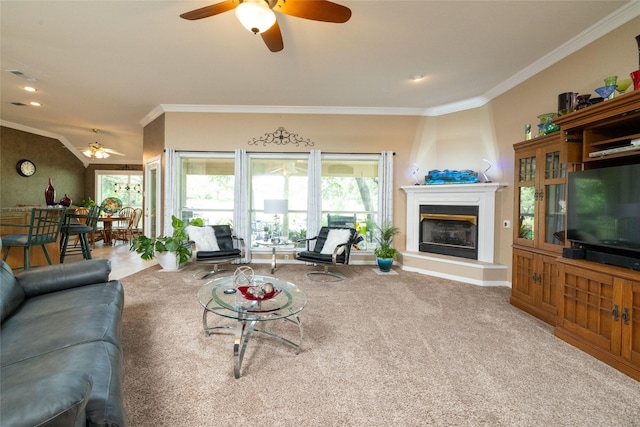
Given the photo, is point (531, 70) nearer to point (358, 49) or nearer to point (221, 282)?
point (358, 49)

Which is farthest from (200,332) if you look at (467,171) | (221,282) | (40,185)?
(40,185)

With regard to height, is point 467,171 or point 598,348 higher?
point 467,171

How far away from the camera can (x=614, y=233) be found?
2.28 meters

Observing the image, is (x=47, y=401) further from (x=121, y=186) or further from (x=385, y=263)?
(x=121, y=186)

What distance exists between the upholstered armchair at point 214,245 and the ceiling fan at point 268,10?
3124mm

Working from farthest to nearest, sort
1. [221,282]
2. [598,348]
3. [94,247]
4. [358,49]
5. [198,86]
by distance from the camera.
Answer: [94,247], [198,86], [358,49], [221,282], [598,348]

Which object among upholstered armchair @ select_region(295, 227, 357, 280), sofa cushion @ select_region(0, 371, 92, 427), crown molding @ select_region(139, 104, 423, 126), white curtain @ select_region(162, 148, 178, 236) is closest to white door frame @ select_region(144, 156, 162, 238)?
white curtain @ select_region(162, 148, 178, 236)

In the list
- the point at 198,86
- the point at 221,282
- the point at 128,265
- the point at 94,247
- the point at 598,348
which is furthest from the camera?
the point at 94,247

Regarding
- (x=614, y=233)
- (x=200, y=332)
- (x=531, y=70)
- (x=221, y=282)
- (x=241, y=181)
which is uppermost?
(x=531, y=70)

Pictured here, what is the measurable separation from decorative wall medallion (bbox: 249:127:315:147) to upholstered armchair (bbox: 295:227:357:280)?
5.53 ft

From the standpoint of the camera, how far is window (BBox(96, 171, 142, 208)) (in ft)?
30.2

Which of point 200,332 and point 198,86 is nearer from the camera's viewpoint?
point 200,332

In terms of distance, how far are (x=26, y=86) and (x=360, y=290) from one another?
6.08 metres

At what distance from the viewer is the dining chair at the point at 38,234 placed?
10.9 ft
